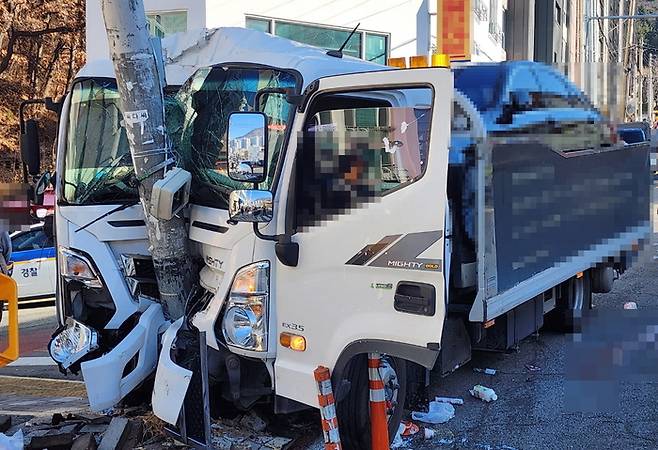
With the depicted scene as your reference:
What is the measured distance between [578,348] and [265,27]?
9.29 metres

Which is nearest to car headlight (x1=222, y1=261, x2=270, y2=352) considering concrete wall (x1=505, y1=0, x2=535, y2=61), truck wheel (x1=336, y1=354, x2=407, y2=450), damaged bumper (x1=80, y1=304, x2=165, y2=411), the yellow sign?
truck wheel (x1=336, y1=354, x2=407, y2=450)

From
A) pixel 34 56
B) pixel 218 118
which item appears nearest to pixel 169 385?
pixel 218 118

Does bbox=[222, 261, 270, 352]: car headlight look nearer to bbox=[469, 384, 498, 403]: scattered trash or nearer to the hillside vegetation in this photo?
bbox=[469, 384, 498, 403]: scattered trash

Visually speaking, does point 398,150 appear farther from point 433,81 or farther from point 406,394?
point 406,394

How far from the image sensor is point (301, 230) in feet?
13.4

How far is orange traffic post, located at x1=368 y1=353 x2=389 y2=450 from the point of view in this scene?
4.08 meters

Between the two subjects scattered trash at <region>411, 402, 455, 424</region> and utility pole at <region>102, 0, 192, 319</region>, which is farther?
scattered trash at <region>411, 402, 455, 424</region>

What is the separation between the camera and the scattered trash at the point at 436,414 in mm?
5418

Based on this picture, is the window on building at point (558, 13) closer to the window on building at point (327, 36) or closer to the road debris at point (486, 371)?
the window on building at point (327, 36)

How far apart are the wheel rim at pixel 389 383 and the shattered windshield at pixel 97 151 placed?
199 centimetres

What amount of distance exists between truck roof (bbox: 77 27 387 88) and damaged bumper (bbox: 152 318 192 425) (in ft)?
5.83

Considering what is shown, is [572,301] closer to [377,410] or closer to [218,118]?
[377,410]

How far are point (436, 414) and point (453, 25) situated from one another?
12.3 metres

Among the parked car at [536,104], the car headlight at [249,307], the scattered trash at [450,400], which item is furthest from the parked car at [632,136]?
the car headlight at [249,307]
